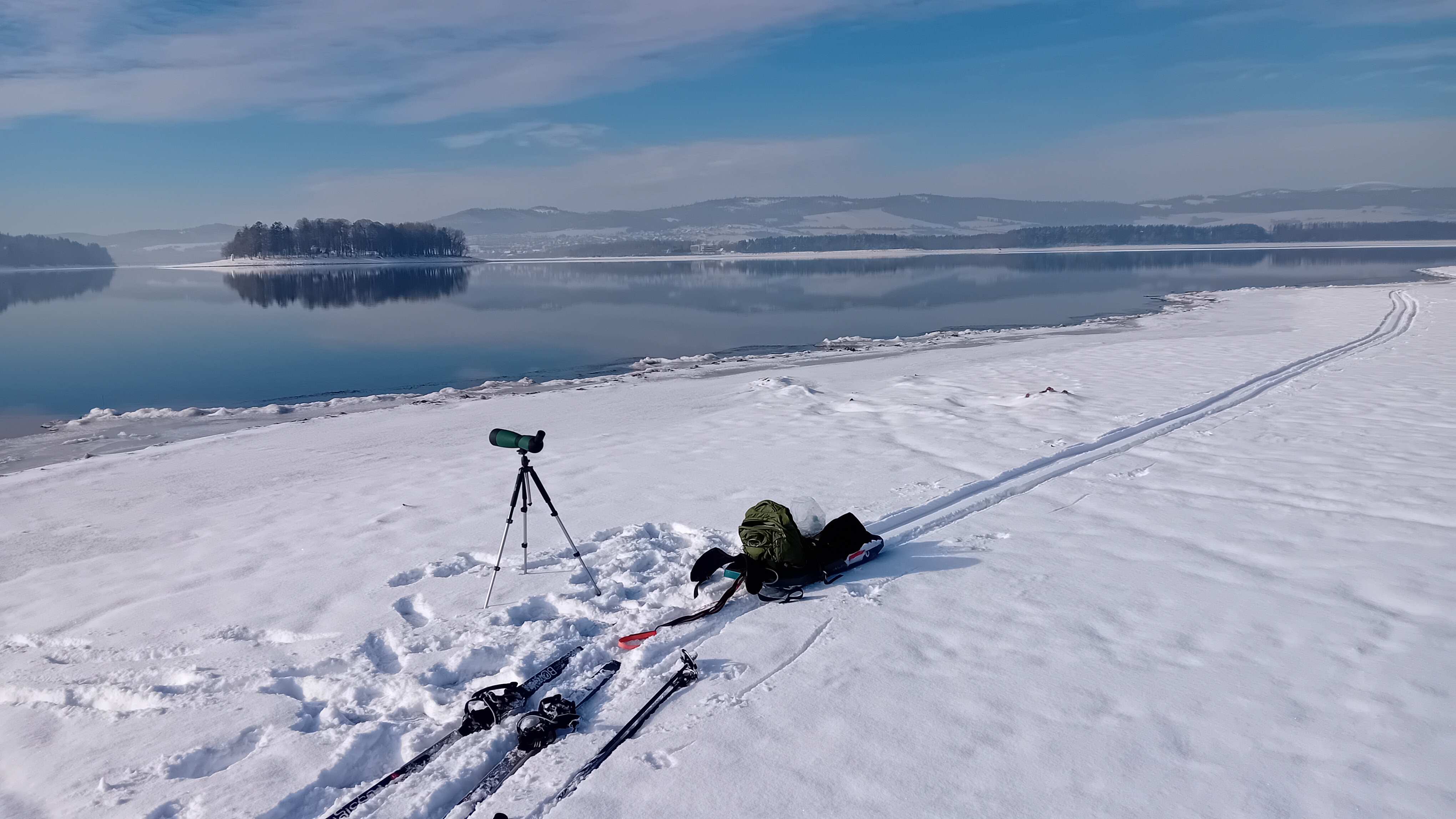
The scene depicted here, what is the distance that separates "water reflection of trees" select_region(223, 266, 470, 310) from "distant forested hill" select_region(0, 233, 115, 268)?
288 ft

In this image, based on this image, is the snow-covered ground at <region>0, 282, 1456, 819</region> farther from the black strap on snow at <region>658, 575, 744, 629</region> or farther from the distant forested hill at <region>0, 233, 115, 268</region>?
the distant forested hill at <region>0, 233, 115, 268</region>

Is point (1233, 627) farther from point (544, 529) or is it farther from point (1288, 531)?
point (544, 529)

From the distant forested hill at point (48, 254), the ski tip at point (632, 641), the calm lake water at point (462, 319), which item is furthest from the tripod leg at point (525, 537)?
the distant forested hill at point (48, 254)

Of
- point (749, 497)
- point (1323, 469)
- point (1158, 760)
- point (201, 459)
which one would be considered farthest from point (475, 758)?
point (201, 459)

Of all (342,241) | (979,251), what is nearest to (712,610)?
(342,241)

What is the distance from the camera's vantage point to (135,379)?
22797 millimetres

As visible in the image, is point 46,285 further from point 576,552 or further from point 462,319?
point 576,552

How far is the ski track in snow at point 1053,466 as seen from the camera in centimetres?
723

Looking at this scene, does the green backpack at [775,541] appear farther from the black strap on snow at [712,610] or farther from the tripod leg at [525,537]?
the tripod leg at [525,537]

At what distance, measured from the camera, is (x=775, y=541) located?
5902 mm

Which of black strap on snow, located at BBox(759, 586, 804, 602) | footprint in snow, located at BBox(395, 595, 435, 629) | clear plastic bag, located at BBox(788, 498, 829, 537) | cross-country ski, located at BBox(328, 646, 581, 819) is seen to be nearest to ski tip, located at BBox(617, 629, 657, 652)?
cross-country ski, located at BBox(328, 646, 581, 819)

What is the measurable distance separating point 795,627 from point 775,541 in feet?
2.65

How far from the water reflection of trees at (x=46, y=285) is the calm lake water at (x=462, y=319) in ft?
2.68

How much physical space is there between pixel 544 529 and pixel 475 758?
3.50m
